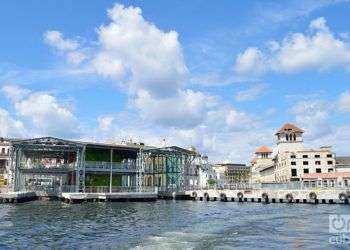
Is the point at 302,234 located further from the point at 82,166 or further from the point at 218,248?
the point at 82,166

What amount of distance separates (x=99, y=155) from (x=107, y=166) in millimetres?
3255

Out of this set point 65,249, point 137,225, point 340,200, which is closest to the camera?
point 65,249

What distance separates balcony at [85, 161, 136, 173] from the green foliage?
79.8 inches

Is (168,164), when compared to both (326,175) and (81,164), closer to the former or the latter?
(81,164)

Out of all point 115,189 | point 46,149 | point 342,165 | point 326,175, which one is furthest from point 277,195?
point 342,165

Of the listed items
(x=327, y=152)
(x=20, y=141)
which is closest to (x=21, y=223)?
(x=20, y=141)

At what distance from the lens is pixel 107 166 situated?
101 meters

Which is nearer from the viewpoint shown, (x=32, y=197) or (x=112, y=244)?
(x=112, y=244)

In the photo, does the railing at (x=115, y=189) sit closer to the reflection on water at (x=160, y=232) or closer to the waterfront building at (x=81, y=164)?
the waterfront building at (x=81, y=164)

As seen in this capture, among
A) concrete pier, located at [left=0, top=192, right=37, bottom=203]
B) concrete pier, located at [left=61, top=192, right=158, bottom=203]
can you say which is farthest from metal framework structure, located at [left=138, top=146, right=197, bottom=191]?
concrete pier, located at [left=0, top=192, right=37, bottom=203]

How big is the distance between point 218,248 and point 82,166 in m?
63.4

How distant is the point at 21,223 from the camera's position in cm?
5131

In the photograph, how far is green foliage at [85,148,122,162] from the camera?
10088 cm

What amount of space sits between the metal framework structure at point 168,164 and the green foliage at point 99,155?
5526mm
